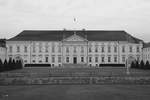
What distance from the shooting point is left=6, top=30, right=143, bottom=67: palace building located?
7325cm

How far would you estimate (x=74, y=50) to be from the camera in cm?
7400

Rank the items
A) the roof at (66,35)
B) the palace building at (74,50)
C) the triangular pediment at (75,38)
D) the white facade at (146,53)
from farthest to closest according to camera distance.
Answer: the roof at (66,35)
the palace building at (74,50)
the triangular pediment at (75,38)
the white facade at (146,53)

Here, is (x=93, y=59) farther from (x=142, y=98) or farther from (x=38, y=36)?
(x=142, y=98)

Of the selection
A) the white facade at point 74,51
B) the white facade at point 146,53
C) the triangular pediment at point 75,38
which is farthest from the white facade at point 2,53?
the white facade at point 146,53

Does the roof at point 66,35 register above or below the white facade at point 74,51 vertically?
above

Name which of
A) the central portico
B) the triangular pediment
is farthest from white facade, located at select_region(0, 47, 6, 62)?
the triangular pediment

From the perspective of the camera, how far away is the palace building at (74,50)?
73.2 metres

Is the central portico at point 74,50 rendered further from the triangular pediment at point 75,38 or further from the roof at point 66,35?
the roof at point 66,35

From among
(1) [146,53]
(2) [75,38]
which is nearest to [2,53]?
(2) [75,38]

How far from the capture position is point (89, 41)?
73500 millimetres

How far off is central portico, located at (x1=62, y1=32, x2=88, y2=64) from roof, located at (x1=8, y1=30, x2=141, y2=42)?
1.77 meters

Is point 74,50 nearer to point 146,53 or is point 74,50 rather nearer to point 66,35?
point 66,35

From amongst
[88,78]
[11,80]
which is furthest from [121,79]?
[11,80]

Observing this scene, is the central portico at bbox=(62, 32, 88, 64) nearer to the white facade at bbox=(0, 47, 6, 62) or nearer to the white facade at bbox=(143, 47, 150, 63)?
the white facade at bbox=(143, 47, 150, 63)
